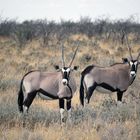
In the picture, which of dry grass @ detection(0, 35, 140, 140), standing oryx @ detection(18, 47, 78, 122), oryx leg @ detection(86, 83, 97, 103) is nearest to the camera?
A: dry grass @ detection(0, 35, 140, 140)

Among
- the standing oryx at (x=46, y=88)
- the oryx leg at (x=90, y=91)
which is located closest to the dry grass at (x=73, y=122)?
the standing oryx at (x=46, y=88)

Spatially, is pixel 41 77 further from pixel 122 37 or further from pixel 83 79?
pixel 122 37

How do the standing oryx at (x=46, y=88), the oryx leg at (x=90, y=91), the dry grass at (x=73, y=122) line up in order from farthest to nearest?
the oryx leg at (x=90, y=91), the standing oryx at (x=46, y=88), the dry grass at (x=73, y=122)

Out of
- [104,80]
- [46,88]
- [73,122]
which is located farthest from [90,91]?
[73,122]

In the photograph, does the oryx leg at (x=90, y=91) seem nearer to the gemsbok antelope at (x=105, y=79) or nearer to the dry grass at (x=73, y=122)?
the gemsbok antelope at (x=105, y=79)

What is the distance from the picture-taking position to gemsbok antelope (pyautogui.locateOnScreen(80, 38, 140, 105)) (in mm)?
10594

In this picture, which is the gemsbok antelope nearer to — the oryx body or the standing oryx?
the oryx body

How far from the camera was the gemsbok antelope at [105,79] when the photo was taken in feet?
34.8

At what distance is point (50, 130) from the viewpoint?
718 cm

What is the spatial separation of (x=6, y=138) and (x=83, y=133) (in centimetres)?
135

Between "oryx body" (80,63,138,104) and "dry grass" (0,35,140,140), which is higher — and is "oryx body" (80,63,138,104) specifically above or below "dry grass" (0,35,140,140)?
above

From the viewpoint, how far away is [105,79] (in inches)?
423

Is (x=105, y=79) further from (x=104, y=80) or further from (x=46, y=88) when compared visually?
(x=46, y=88)

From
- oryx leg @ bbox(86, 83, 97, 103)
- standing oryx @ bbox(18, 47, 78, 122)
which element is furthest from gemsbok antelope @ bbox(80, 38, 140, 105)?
standing oryx @ bbox(18, 47, 78, 122)
